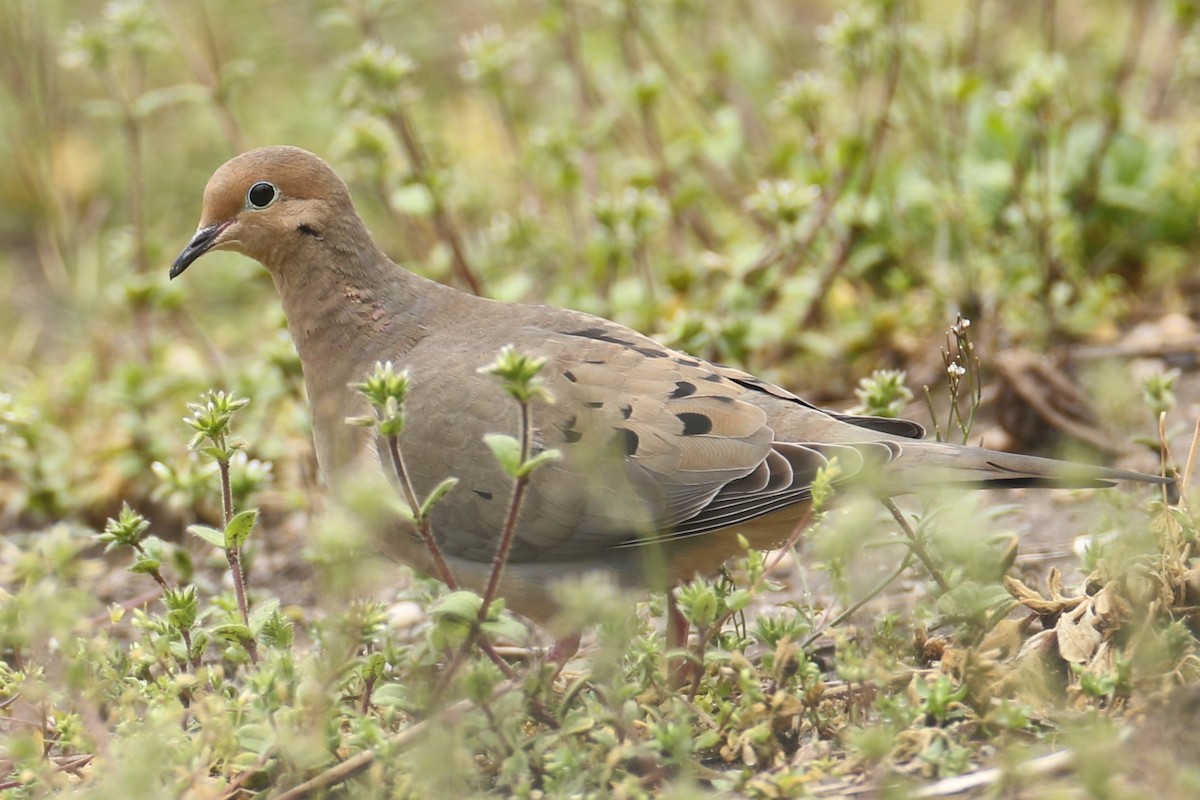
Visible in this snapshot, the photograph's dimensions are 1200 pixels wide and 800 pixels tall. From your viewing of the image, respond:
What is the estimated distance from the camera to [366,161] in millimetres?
5785

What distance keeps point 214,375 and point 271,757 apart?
2865mm

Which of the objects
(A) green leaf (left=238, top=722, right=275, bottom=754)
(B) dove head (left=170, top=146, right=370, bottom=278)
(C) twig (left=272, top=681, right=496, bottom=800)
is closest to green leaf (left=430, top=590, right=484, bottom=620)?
(C) twig (left=272, top=681, right=496, bottom=800)

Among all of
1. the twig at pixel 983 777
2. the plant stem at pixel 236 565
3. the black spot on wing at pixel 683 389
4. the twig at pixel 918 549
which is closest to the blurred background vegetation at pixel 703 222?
the plant stem at pixel 236 565

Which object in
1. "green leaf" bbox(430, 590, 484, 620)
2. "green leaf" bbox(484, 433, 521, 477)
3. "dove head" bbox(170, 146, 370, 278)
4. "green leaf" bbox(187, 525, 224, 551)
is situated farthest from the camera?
"dove head" bbox(170, 146, 370, 278)

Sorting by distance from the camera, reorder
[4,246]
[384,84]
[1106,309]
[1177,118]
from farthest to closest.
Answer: [4,246], [1177,118], [1106,309], [384,84]

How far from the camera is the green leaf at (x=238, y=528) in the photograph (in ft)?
9.85

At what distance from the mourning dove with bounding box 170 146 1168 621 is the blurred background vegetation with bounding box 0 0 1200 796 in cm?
75

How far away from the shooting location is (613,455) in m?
3.32

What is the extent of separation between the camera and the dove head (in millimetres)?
3896

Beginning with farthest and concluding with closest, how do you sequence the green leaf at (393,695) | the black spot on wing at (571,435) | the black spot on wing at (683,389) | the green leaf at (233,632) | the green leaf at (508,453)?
1. the black spot on wing at (683,389)
2. the black spot on wing at (571,435)
3. the green leaf at (233,632)
4. the green leaf at (393,695)
5. the green leaf at (508,453)

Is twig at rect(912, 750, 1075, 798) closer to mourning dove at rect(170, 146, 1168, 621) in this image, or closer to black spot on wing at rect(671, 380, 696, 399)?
mourning dove at rect(170, 146, 1168, 621)

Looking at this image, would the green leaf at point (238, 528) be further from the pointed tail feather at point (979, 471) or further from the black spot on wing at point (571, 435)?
the pointed tail feather at point (979, 471)

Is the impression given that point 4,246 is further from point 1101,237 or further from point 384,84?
point 1101,237

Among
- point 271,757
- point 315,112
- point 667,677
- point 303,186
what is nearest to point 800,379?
point 303,186
